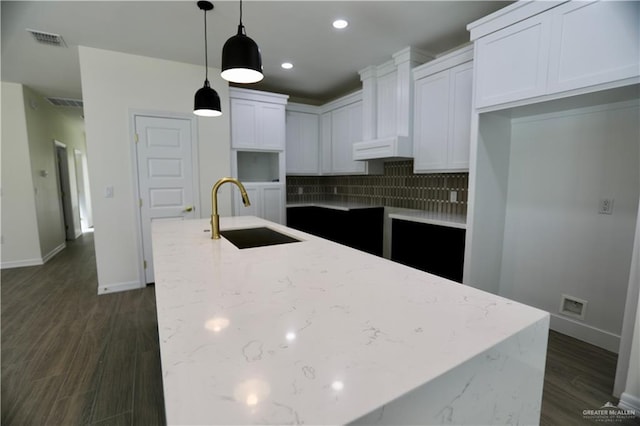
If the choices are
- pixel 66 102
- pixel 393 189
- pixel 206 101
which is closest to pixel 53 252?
pixel 66 102

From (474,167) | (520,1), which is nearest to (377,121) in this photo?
(474,167)

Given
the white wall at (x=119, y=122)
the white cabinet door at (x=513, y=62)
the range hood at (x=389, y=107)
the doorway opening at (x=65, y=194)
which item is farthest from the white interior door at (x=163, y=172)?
the doorway opening at (x=65, y=194)

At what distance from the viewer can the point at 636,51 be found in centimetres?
167

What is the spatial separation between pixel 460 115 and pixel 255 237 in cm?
223

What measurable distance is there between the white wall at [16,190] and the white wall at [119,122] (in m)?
2.17

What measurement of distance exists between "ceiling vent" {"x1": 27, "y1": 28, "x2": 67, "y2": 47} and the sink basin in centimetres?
270

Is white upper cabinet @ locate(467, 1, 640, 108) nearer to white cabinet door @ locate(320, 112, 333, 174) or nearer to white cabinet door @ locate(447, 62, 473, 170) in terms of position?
white cabinet door @ locate(447, 62, 473, 170)

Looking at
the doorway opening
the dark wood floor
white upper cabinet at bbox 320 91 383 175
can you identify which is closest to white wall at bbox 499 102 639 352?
the dark wood floor

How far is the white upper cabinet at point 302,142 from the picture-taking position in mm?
4781

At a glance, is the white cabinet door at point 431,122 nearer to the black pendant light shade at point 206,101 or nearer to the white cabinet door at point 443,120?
the white cabinet door at point 443,120

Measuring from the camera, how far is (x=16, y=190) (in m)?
4.48

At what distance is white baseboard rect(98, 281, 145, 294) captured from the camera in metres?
3.49

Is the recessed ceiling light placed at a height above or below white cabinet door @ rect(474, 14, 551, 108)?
above

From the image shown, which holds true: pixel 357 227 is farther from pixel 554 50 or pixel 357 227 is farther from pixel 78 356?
pixel 78 356
